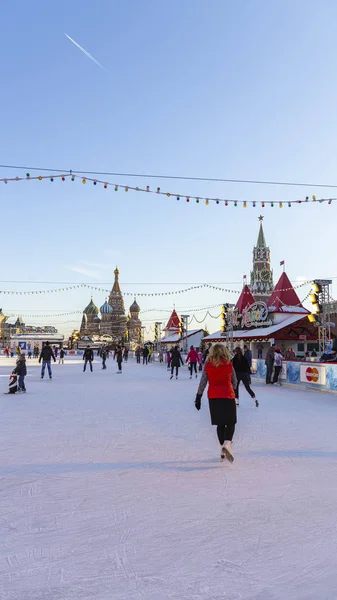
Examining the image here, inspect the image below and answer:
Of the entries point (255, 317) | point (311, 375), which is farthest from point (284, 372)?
point (255, 317)

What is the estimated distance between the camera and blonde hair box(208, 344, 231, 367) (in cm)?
507

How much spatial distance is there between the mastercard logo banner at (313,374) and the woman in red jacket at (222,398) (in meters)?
9.61

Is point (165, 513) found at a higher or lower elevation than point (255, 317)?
lower

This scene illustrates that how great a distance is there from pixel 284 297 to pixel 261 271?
69.6m

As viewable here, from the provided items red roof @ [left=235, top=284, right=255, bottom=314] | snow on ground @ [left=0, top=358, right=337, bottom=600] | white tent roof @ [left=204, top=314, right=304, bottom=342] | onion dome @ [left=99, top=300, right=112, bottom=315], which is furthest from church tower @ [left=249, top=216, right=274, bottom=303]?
snow on ground @ [left=0, top=358, right=337, bottom=600]

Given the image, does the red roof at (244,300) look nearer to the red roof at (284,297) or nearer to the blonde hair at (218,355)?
the red roof at (284,297)

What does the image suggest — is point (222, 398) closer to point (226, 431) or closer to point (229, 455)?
point (226, 431)

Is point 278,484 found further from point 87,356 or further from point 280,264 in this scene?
point 280,264

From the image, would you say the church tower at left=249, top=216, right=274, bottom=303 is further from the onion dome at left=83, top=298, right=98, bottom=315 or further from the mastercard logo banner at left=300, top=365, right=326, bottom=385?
the mastercard logo banner at left=300, top=365, right=326, bottom=385

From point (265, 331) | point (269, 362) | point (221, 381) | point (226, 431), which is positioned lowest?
point (226, 431)

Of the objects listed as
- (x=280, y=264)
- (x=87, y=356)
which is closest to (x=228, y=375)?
(x=87, y=356)

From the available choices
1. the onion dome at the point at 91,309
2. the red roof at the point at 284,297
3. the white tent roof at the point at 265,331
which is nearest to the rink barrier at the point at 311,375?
the white tent roof at the point at 265,331

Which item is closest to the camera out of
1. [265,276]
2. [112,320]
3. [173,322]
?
[173,322]

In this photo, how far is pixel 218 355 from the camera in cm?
511
